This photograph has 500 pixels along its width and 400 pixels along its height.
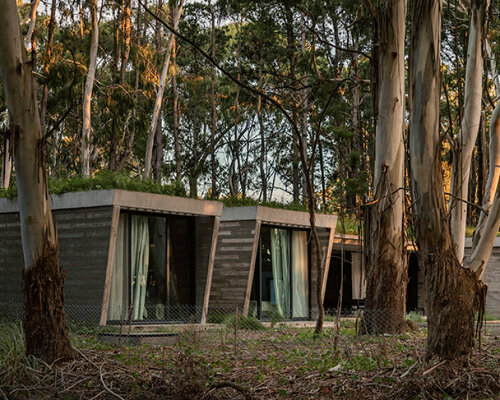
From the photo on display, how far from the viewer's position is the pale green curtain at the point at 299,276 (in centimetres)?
1592

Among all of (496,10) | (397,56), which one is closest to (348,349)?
(397,56)

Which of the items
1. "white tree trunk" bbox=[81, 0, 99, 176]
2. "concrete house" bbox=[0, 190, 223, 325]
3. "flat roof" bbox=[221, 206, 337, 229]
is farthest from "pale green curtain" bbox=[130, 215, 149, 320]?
"white tree trunk" bbox=[81, 0, 99, 176]

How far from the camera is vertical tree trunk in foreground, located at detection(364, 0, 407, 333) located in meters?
10.3

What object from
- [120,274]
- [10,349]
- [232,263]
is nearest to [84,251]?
[120,274]

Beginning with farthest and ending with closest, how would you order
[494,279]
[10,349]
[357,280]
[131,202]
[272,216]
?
1. [357,280]
2. [494,279]
3. [272,216]
4. [131,202]
5. [10,349]

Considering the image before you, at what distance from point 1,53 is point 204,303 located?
7.37 meters

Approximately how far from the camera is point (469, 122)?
10.1 meters

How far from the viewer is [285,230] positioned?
15.8 m

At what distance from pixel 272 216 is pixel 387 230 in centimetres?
445

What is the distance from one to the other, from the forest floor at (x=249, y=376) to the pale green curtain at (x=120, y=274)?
14.6 ft

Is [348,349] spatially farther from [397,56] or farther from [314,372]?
[397,56]

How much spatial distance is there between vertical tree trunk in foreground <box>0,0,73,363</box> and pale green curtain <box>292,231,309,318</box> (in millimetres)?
9594

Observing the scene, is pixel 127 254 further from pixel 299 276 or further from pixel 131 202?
pixel 299 276

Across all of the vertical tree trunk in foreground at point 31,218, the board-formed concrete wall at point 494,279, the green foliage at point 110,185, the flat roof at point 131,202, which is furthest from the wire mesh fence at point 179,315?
the board-formed concrete wall at point 494,279
